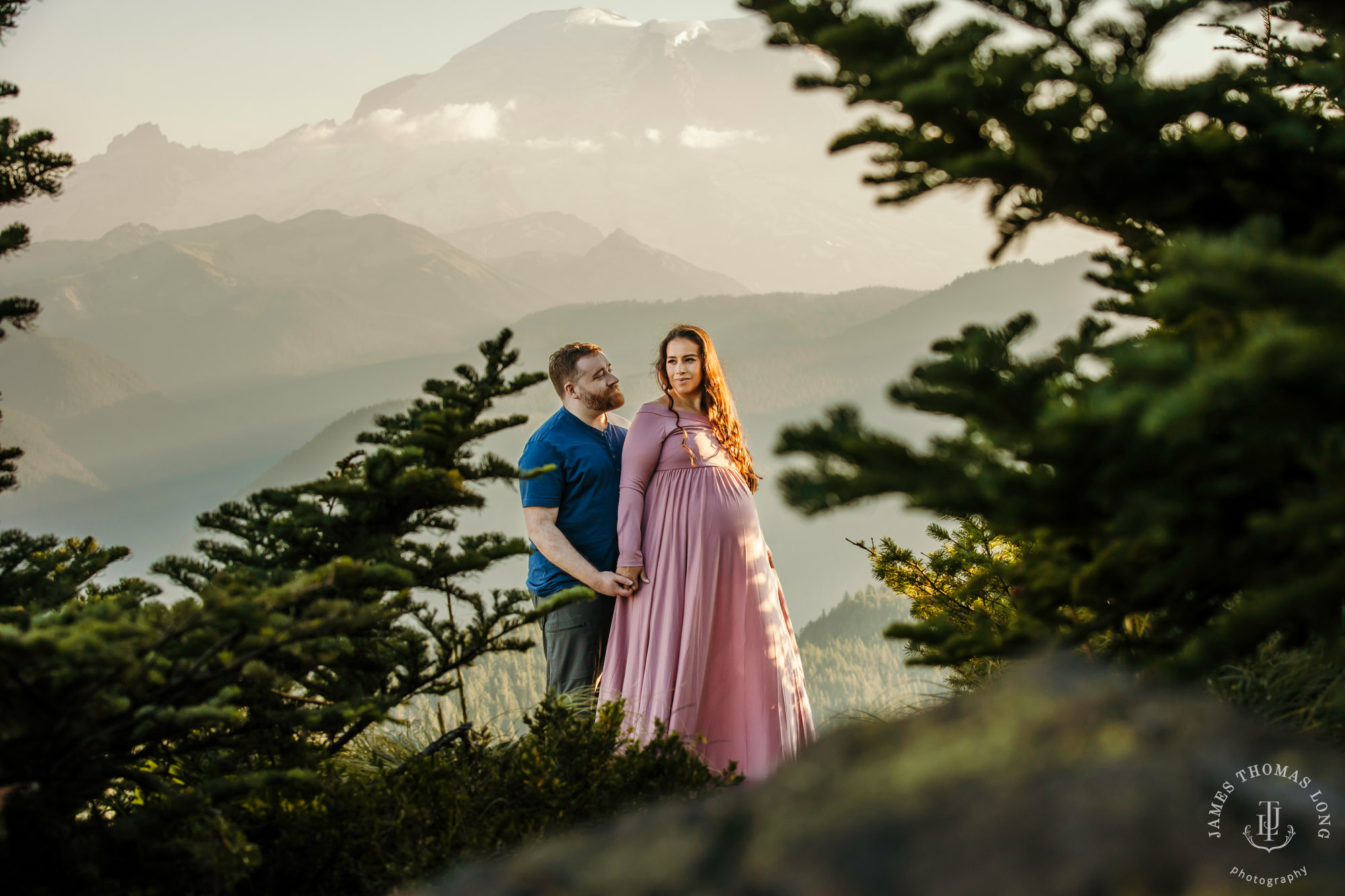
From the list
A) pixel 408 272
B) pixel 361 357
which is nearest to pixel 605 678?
pixel 361 357

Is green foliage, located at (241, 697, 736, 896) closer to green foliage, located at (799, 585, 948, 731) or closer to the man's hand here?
Answer: the man's hand

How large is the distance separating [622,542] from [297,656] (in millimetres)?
1853

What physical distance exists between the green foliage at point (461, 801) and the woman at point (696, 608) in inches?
32.9

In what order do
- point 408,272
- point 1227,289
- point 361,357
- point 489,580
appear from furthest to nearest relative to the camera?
point 408,272, point 361,357, point 489,580, point 1227,289

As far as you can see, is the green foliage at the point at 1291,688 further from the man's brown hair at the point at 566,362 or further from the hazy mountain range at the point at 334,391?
the hazy mountain range at the point at 334,391

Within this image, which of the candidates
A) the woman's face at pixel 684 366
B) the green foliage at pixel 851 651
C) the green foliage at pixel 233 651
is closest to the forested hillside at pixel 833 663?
the green foliage at pixel 851 651

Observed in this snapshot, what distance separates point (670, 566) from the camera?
11.6 ft

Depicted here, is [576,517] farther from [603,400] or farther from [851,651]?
[851,651]

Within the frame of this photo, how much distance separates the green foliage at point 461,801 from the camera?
74.2 inches

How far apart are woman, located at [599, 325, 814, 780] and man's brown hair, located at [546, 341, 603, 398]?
412 millimetres

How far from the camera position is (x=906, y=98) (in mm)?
1309

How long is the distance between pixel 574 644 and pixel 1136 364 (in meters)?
3.05

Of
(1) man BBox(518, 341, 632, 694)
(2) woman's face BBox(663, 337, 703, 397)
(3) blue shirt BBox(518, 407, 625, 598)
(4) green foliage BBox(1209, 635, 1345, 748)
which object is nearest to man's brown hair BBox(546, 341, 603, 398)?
(1) man BBox(518, 341, 632, 694)

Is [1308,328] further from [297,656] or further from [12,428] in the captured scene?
[12,428]
